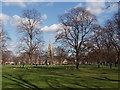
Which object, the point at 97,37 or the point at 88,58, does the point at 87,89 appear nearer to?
the point at 88,58

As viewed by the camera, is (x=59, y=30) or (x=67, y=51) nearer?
(x=67, y=51)

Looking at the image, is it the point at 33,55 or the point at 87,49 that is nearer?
the point at 87,49

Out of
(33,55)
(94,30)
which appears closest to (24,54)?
(33,55)

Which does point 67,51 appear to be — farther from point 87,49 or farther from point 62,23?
point 62,23

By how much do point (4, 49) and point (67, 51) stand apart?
1224 centimetres

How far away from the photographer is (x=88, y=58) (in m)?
29.6

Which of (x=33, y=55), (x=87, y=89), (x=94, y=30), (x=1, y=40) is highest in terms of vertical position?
(x=94, y=30)

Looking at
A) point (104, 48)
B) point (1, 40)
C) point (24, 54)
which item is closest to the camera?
point (1, 40)

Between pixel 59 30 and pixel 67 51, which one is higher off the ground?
pixel 59 30

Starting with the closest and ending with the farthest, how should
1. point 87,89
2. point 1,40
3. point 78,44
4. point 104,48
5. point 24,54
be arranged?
point 87,89 → point 1,40 → point 78,44 → point 24,54 → point 104,48

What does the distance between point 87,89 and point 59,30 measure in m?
22.4

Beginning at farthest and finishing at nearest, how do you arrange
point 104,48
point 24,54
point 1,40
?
point 104,48
point 24,54
point 1,40

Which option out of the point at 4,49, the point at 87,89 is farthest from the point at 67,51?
the point at 87,89

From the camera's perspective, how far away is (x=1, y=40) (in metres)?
27.9
